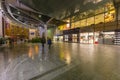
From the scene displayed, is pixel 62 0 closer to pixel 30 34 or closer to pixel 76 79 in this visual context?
pixel 76 79

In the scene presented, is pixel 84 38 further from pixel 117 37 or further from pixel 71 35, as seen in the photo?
pixel 117 37

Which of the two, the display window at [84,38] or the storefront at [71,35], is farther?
the storefront at [71,35]

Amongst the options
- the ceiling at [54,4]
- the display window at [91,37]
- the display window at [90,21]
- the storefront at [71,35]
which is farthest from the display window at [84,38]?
the ceiling at [54,4]

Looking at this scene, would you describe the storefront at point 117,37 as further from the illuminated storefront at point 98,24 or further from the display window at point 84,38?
the display window at point 84,38

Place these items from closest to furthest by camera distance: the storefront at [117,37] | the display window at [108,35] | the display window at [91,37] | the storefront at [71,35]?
1. the storefront at [117,37]
2. the display window at [108,35]
3. the display window at [91,37]
4. the storefront at [71,35]

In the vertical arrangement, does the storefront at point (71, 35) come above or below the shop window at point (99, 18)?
below

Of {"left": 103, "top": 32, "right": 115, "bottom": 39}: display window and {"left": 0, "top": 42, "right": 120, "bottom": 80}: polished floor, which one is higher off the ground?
{"left": 103, "top": 32, "right": 115, "bottom": 39}: display window

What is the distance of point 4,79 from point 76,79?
239 cm

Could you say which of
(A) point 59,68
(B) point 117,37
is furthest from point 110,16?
(A) point 59,68

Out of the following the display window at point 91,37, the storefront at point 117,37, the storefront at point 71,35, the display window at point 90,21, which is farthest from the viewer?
the storefront at point 71,35

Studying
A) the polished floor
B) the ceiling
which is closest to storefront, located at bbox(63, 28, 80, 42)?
the ceiling

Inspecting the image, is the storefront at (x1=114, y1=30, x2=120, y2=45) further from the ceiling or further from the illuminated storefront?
the ceiling

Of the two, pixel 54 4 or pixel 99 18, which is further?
pixel 99 18

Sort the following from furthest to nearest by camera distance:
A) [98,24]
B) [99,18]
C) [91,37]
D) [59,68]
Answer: [91,37] → [99,18] → [98,24] → [59,68]
